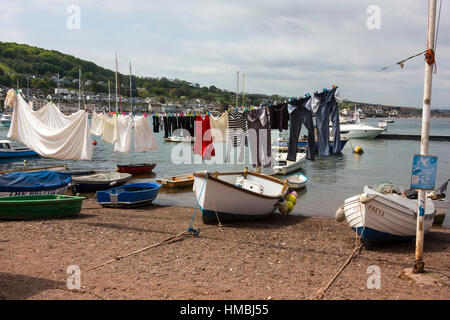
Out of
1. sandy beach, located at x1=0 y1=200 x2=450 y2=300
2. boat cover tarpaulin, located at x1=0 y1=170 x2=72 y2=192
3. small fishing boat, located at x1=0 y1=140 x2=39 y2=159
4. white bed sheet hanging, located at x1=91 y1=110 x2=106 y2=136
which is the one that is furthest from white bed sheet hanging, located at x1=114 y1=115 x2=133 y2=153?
small fishing boat, located at x1=0 y1=140 x2=39 y2=159

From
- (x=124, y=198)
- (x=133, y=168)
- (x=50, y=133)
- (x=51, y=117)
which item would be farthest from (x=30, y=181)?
(x=133, y=168)

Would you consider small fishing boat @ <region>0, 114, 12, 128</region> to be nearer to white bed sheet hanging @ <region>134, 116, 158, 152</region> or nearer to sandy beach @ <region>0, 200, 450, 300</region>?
white bed sheet hanging @ <region>134, 116, 158, 152</region>

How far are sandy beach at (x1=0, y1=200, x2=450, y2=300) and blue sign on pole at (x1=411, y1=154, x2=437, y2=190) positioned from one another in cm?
228

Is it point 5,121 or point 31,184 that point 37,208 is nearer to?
point 31,184

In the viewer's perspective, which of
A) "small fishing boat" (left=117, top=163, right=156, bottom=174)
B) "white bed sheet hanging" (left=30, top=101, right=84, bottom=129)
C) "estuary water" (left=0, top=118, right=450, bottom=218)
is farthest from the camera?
"small fishing boat" (left=117, top=163, right=156, bottom=174)

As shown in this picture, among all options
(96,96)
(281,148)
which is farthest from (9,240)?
(96,96)

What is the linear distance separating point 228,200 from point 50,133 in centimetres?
858

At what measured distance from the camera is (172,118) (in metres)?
26.7

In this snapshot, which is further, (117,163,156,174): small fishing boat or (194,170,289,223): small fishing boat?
(117,163,156,174): small fishing boat

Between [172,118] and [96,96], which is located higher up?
[96,96]

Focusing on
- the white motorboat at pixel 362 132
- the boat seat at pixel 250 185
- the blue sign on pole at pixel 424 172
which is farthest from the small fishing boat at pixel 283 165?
the white motorboat at pixel 362 132

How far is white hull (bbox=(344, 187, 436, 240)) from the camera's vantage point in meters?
11.1
